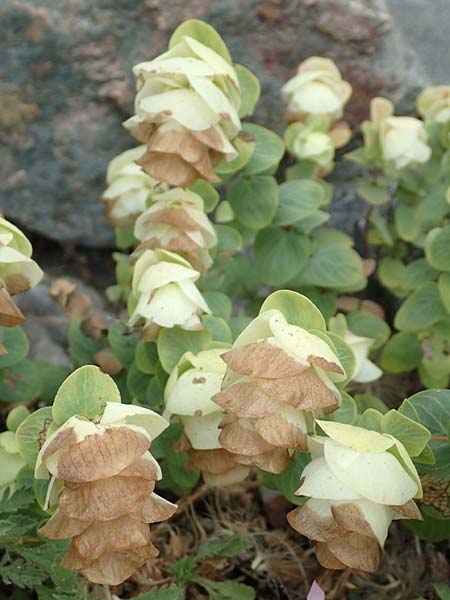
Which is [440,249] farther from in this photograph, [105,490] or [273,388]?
[105,490]

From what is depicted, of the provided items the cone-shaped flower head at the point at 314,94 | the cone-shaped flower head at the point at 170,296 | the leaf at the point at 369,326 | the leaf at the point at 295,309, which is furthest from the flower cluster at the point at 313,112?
the leaf at the point at 295,309

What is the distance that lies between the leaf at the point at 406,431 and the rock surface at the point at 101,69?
0.99m

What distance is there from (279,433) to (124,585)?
1.77 feet

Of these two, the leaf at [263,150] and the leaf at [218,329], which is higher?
the leaf at [263,150]

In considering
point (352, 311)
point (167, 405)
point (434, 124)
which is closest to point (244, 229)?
point (352, 311)

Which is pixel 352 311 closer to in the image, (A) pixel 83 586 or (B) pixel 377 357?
(B) pixel 377 357

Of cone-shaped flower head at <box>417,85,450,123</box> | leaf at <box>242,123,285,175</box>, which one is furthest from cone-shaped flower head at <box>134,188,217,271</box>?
cone-shaped flower head at <box>417,85,450,123</box>

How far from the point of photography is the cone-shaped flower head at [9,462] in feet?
3.20

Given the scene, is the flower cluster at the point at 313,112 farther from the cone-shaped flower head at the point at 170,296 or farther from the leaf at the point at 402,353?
the cone-shaped flower head at the point at 170,296

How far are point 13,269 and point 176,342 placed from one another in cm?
20

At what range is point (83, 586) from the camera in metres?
0.92

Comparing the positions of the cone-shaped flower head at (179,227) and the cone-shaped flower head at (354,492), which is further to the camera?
the cone-shaped flower head at (179,227)

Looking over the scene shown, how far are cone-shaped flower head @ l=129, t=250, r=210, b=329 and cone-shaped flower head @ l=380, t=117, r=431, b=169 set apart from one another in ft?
1.91

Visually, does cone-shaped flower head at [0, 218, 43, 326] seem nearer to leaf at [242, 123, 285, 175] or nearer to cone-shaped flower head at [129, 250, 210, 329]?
cone-shaped flower head at [129, 250, 210, 329]
